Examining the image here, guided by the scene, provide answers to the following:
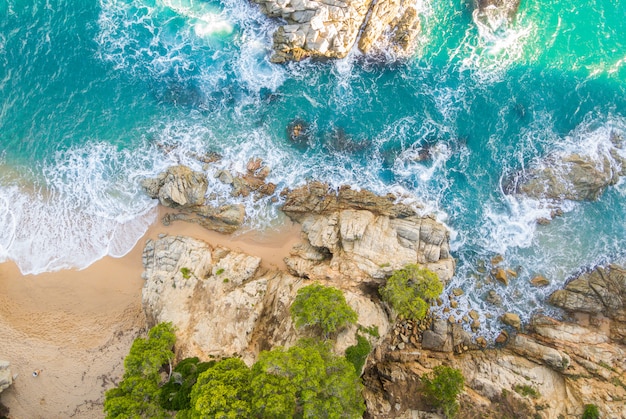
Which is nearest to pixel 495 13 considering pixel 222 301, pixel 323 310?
pixel 323 310

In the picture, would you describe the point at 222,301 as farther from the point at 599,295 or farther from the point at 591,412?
the point at 599,295

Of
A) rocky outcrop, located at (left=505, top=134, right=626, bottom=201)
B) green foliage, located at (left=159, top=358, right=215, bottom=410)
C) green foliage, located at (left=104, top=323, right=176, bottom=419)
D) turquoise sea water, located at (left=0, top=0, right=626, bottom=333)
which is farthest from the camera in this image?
rocky outcrop, located at (left=505, top=134, right=626, bottom=201)

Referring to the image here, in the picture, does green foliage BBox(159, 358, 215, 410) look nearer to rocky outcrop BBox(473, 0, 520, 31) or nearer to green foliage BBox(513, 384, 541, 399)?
green foliage BBox(513, 384, 541, 399)

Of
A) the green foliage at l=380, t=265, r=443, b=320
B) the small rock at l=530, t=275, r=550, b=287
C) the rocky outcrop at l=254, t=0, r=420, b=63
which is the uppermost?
the rocky outcrop at l=254, t=0, r=420, b=63

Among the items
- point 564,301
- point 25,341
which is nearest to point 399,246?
point 564,301

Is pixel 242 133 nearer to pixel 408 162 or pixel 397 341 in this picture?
pixel 408 162

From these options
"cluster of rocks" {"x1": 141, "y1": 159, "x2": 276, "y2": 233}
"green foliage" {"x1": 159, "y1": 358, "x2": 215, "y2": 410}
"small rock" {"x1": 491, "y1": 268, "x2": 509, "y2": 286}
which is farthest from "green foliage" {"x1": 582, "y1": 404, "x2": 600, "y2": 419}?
"cluster of rocks" {"x1": 141, "y1": 159, "x2": 276, "y2": 233}
